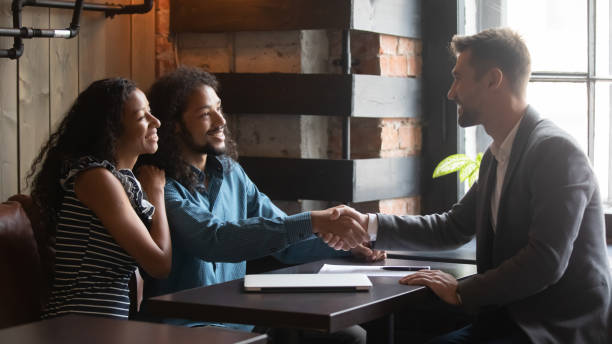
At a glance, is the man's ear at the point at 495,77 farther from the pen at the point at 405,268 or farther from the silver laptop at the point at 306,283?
the silver laptop at the point at 306,283

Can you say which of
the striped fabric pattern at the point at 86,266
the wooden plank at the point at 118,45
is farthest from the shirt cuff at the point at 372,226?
the wooden plank at the point at 118,45

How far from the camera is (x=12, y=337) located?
5.03 ft

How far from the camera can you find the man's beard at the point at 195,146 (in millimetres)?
2695

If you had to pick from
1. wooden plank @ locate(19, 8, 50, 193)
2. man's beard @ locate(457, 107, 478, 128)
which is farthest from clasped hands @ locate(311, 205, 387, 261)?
wooden plank @ locate(19, 8, 50, 193)

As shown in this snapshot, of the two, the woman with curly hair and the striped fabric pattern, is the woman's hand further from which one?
the striped fabric pattern

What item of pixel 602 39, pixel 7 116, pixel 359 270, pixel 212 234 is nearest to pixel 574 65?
Answer: pixel 602 39

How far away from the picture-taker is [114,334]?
154cm

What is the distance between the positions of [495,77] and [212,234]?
3.04 feet

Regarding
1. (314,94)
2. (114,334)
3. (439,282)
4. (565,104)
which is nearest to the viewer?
(114,334)

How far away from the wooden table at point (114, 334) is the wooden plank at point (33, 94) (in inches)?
51.7

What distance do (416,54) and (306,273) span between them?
1418 millimetres

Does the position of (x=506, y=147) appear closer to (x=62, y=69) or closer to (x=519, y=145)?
(x=519, y=145)

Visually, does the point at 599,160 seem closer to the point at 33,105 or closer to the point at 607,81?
the point at 607,81

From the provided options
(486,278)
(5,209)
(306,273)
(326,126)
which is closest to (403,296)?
(486,278)
